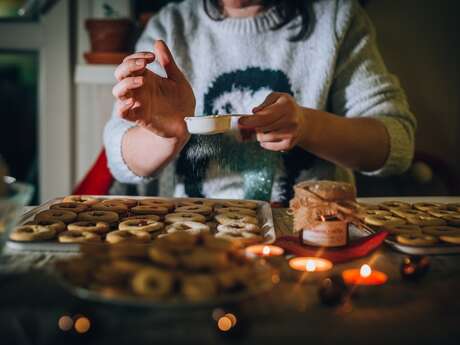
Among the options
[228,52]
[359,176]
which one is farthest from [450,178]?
[228,52]

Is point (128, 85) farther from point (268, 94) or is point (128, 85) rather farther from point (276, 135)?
point (268, 94)

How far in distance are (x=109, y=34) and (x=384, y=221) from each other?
1.25 m

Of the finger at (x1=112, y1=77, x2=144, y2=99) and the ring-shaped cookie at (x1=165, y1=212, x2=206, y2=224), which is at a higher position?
the finger at (x1=112, y1=77, x2=144, y2=99)

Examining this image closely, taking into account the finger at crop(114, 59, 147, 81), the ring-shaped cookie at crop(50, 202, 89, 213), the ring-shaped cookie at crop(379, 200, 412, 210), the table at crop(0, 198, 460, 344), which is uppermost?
the finger at crop(114, 59, 147, 81)

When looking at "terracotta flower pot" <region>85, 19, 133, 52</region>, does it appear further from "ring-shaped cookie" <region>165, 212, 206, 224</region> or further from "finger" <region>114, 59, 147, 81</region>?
"ring-shaped cookie" <region>165, 212, 206, 224</region>

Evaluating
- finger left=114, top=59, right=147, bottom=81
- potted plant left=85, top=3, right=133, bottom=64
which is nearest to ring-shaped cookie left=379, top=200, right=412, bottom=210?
finger left=114, top=59, right=147, bottom=81

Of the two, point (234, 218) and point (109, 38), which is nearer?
point (234, 218)

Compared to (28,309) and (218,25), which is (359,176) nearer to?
(218,25)

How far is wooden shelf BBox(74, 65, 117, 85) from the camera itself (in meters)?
1.86

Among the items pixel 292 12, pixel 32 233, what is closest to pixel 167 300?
pixel 32 233

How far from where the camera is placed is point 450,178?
177 centimetres

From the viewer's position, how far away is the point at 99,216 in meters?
0.90

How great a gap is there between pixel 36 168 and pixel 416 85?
146 centimetres

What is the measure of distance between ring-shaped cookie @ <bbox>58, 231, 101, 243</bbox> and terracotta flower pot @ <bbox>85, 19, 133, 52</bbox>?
1.16 m
